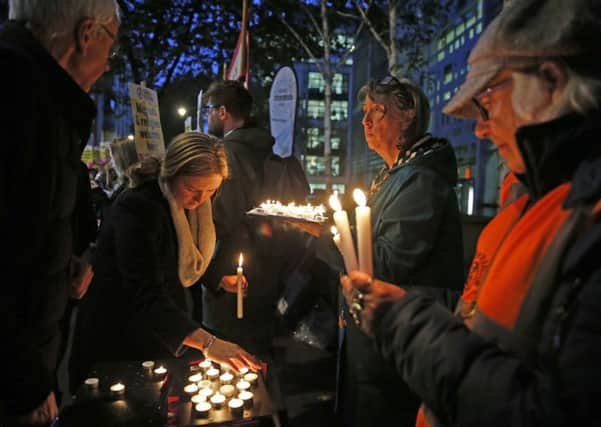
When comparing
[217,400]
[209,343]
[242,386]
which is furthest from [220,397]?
[209,343]

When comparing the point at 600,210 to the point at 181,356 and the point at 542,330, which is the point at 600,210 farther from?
the point at 181,356

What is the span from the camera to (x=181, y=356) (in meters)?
2.48

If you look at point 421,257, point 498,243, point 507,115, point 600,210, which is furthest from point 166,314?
point 600,210

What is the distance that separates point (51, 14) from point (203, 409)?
1.54m

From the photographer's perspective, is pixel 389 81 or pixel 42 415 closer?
pixel 42 415

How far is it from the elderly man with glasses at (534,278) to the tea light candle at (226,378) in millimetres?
1043

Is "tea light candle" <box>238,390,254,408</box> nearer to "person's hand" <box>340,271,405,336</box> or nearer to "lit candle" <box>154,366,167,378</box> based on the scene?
"lit candle" <box>154,366,167,378</box>

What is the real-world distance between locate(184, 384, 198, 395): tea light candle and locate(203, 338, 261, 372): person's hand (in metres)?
0.26

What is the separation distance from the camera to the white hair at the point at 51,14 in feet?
5.27

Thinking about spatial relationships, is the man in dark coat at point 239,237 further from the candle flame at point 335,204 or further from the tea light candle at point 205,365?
the candle flame at point 335,204

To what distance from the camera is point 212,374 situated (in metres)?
2.15

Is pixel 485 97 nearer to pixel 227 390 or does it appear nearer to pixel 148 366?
pixel 227 390

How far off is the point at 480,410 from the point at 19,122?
4.72 ft

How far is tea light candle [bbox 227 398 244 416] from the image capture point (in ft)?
5.86
